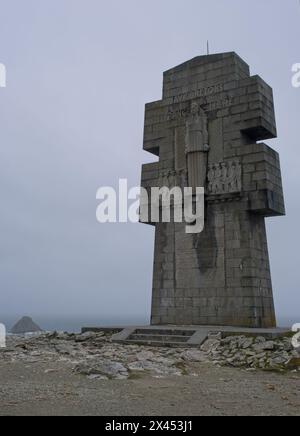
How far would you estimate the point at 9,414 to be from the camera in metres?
5.96

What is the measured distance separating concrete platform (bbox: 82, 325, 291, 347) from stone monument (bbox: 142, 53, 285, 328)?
5.42 feet

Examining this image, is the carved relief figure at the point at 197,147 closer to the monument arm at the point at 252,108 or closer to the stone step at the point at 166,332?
the monument arm at the point at 252,108

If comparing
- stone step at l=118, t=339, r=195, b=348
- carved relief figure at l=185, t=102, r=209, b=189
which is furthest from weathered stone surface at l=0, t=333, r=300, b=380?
carved relief figure at l=185, t=102, r=209, b=189

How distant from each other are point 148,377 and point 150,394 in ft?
5.30

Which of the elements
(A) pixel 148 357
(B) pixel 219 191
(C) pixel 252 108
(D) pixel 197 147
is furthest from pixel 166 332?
(C) pixel 252 108

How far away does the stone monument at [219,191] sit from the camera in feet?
48.7

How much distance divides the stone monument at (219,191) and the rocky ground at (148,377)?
2.78m

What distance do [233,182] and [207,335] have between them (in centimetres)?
539

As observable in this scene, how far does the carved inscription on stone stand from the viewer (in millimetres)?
15320

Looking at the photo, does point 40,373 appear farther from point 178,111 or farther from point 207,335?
point 178,111

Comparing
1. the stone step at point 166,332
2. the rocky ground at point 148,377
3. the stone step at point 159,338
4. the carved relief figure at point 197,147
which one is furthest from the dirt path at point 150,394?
the carved relief figure at point 197,147

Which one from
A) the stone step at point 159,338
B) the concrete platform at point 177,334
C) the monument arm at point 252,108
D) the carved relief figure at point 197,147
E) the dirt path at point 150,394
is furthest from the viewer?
the carved relief figure at point 197,147

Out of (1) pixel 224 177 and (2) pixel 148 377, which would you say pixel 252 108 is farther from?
(2) pixel 148 377

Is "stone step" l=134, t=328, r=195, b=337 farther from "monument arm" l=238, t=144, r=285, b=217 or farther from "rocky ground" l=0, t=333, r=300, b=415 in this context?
"monument arm" l=238, t=144, r=285, b=217
